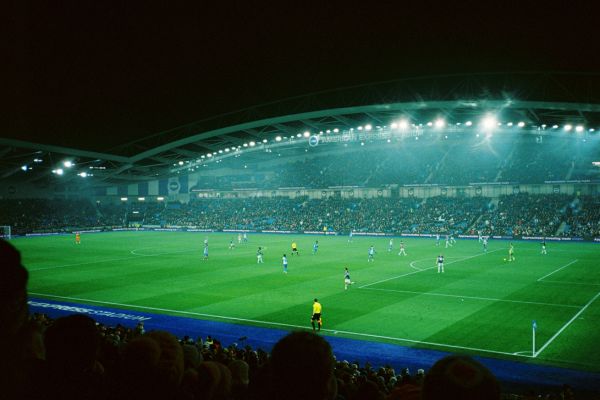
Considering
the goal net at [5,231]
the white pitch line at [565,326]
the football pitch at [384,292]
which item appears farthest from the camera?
the goal net at [5,231]

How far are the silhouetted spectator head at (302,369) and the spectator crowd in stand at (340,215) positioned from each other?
233 ft

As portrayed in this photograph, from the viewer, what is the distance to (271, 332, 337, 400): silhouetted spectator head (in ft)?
7.18

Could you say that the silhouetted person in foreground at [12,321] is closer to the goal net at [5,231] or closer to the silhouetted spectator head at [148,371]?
the silhouetted spectator head at [148,371]

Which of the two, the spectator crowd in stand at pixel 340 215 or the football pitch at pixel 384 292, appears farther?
the spectator crowd in stand at pixel 340 215

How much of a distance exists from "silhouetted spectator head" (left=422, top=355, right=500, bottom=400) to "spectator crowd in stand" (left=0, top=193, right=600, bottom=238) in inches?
2795

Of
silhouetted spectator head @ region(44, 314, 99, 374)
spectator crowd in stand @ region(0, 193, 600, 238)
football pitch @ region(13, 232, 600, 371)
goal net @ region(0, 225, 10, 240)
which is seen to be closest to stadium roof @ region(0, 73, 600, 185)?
goal net @ region(0, 225, 10, 240)

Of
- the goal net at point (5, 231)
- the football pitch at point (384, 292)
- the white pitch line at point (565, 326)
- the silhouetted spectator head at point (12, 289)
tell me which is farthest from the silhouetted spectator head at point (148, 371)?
the goal net at point (5, 231)

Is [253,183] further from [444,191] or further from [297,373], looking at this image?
[297,373]

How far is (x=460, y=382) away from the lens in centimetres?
185

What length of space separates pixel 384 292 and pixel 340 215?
193 ft

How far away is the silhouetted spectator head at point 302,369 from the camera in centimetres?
219

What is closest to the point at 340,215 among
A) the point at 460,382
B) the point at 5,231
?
the point at 5,231

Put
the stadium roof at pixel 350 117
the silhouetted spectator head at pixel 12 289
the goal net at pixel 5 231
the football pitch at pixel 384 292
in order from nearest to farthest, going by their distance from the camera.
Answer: the silhouetted spectator head at pixel 12 289 → the football pitch at pixel 384 292 → the stadium roof at pixel 350 117 → the goal net at pixel 5 231

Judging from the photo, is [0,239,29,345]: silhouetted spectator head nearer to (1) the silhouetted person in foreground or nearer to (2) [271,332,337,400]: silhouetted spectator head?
(1) the silhouetted person in foreground
